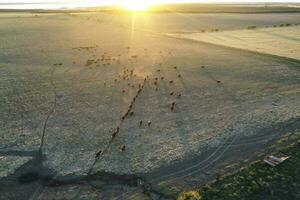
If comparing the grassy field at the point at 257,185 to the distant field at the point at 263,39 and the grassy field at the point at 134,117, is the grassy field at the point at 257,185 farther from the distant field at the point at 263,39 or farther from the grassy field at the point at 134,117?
the distant field at the point at 263,39

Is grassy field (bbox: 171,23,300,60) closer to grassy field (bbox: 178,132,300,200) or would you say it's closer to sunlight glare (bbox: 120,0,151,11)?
grassy field (bbox: 178,132,300,200)

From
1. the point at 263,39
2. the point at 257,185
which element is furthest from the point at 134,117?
the point at 263,39

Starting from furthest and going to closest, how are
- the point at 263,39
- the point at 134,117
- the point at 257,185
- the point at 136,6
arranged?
the point at 136,6 → the point at 263,39 → the point at 134,117 → the point at 257,185

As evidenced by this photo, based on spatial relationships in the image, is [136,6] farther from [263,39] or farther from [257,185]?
[257,185]

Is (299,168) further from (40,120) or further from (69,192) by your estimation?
(40,120)

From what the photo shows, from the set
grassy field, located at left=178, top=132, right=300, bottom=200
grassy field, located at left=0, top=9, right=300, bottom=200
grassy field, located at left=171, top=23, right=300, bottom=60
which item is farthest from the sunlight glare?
grassy field, located at left=178, top=132, right=300, bottom=200

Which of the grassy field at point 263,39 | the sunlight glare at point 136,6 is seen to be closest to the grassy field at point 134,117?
the grassy field at point 263,39
